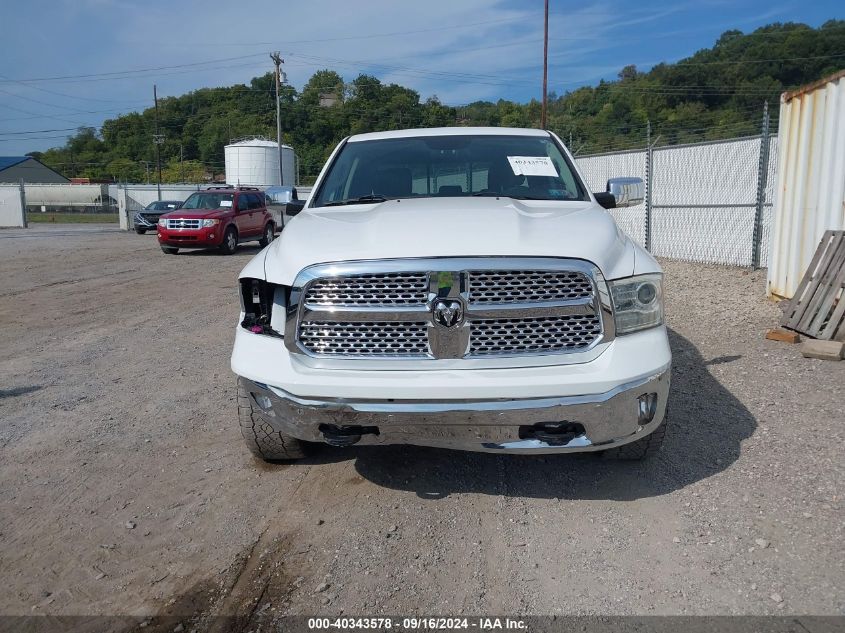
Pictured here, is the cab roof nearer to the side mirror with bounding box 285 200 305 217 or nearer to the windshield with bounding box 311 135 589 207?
the windshield with bounding box 311 135 589 207

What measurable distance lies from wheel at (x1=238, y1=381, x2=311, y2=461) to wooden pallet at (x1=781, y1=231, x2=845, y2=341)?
194 inches

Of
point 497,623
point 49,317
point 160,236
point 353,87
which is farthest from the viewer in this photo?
point 353,87

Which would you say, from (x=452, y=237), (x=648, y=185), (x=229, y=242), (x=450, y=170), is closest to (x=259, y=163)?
(x=229, y=242)

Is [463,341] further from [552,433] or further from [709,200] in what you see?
[709,200]

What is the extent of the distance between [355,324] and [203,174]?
86.0 meters

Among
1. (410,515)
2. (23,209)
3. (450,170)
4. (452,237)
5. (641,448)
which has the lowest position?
(410,515)

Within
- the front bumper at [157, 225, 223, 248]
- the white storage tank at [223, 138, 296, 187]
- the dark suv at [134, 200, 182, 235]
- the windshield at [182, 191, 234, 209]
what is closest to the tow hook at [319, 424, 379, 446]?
the front bumper at [157, 225, 223, 248]

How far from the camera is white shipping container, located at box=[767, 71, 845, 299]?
7445mm

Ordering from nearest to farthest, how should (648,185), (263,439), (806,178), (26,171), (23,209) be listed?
(263,439) < (806,178) < (648,185) < (23,209) < (26,171)

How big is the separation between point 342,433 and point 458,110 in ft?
206

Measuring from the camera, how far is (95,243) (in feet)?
74.2

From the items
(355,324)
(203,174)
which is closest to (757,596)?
(355,324)

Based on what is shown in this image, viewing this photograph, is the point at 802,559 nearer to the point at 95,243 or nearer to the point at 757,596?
the point at 757,596

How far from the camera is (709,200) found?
1288 cm
